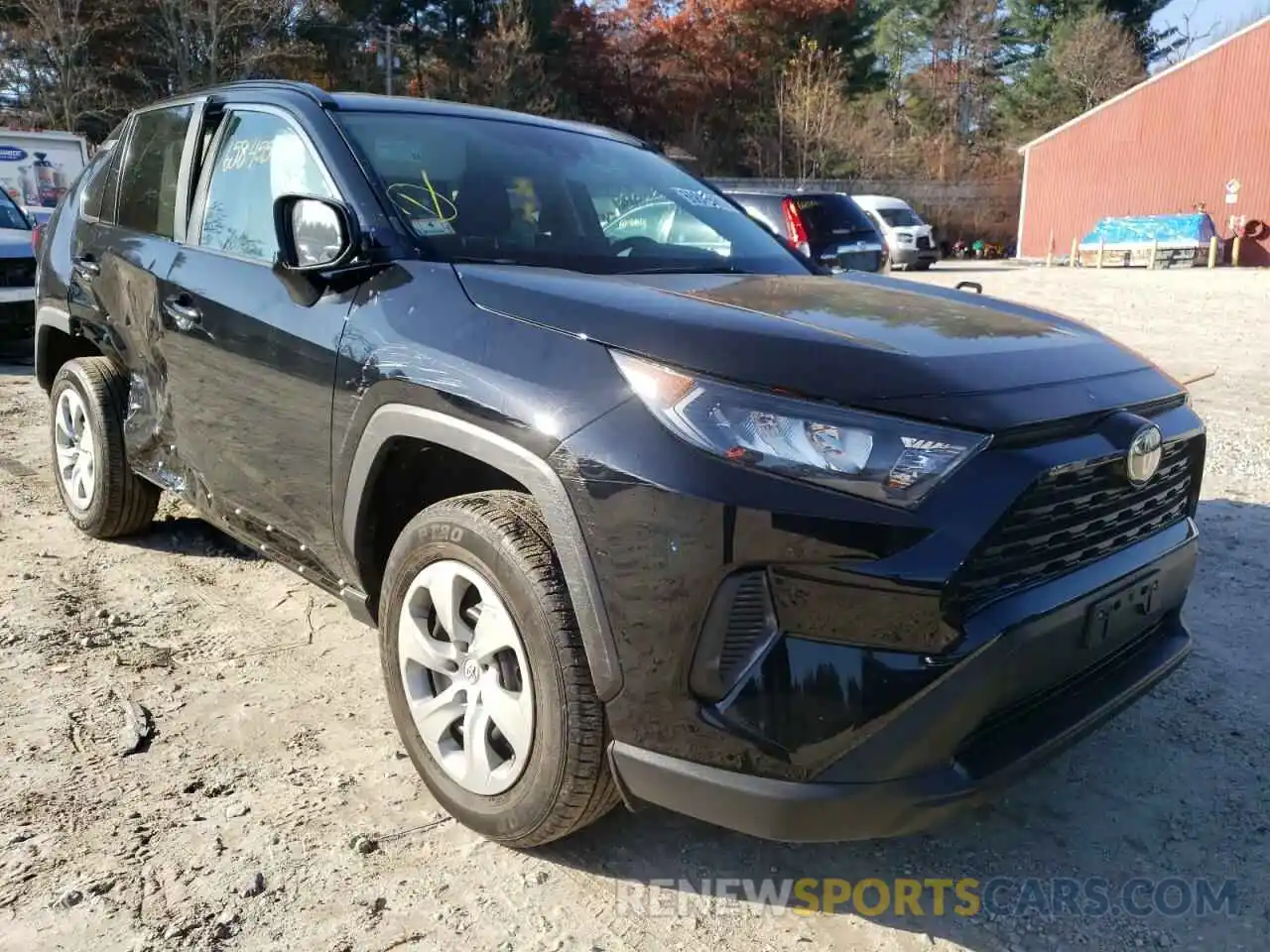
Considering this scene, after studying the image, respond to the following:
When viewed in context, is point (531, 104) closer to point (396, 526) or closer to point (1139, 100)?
point (1139, 100)

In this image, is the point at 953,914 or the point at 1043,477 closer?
the point at 1043,477

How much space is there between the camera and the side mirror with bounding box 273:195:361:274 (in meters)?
2.52

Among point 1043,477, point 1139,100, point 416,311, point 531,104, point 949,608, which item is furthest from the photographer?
point 531,104

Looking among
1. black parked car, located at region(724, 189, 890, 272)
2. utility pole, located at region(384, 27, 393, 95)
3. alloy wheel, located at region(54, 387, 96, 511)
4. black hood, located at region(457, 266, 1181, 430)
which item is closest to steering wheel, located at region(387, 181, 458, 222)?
black hood, located at region(457, 266, 1181, 430)

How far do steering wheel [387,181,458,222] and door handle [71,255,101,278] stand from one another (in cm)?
185

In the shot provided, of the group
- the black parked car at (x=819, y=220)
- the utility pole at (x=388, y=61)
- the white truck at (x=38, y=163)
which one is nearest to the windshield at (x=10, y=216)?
the black parked car at (x=819, y=220)

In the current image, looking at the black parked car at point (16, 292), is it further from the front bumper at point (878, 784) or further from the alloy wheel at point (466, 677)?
the front bumper at point (878, 784)

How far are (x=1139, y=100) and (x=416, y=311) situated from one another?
35.5 metres

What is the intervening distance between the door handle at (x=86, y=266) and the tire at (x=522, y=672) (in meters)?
2.36

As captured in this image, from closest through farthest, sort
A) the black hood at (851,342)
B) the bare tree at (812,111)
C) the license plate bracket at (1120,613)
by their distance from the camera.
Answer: the black hood at (851,342)
the license plate bracket at (1120,613)
the bare tree at (812,111)

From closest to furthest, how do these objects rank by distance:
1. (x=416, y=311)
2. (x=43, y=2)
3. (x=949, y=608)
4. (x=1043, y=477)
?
(x=949, y=608)
(x=1043, y=477)
(x=416, y=311)
(x=43, y=2)

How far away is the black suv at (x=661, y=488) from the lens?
1.84 metres

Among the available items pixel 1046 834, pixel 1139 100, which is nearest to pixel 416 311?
pixel 1046 834

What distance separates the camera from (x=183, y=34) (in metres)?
28.3
